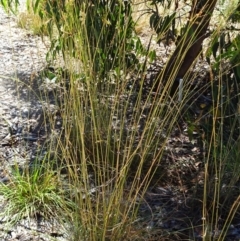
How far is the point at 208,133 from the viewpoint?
2361mm

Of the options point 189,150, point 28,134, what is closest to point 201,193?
point 189,150

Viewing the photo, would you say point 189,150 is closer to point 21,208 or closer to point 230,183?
point 230,183

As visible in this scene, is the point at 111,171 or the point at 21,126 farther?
the point at 21,126

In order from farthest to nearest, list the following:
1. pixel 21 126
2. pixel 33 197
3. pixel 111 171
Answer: pixel 21 126 < pixel 33 197 < pixel 111 171

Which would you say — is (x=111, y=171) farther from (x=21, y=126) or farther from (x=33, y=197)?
(x=21, y=126)

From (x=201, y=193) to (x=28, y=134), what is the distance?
1.10 metres

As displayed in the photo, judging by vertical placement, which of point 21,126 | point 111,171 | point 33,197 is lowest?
point 21,126

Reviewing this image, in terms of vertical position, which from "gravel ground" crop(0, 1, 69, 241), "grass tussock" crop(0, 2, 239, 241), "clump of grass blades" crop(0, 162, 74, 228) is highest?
"grass tussock" crop(0, 2, 239, 241)

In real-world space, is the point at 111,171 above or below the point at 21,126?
above

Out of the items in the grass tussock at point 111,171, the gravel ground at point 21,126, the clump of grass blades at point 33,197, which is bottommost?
the gravel ground at point 21,126

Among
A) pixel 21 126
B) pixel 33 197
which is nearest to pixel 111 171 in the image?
pixel 33 197

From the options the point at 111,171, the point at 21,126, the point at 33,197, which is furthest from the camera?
the point at 21,126

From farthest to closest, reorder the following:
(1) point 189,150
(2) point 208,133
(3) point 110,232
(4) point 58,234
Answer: (1) point 189,150, (2) point 208,133, (4) point 58,234, (3) point 110,232

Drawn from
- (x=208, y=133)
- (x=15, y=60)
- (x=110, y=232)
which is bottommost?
(x=15, y=60)
